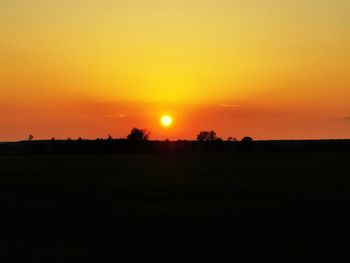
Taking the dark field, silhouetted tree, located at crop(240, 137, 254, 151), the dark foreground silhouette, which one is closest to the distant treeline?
silhouetted tree, located at crop(240, 137, 254, 151)

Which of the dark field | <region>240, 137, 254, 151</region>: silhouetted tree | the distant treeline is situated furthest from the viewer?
<region>240, 137, 254, 151</region>: silhouetted tree

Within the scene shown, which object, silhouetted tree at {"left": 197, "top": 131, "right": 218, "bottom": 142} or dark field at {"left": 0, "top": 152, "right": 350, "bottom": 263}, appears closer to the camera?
dark field at {"left": 0, "top": 152, "right": 350, "bottom": 263}

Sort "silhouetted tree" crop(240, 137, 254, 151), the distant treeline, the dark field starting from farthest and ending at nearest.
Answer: "silhouetted tree" crop(240, 137, 254, 151) → the distant treeline → the dark field

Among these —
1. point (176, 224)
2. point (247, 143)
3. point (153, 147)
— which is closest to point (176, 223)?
point (176, 224)

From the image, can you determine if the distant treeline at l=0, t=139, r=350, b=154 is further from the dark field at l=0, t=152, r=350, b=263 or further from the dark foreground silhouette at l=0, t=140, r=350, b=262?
the dark field at l=0, t=152, r=350, b=263

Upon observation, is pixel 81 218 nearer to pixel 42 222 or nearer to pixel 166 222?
pixel 42 222

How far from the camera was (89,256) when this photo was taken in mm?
13305

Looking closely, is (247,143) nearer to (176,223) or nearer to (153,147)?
(153,147)

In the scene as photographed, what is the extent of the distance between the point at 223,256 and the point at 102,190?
661 inches

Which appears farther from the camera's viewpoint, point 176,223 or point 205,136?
point 205,136

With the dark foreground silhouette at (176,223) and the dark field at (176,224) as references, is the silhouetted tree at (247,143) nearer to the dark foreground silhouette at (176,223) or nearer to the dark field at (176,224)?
the dark foreground silhouette at (176,223)

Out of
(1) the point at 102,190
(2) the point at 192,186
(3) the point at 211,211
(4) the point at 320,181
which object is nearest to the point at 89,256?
(3) the point at 211,211

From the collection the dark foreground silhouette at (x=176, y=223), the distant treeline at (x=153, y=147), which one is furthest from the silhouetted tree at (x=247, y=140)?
the dark foreground silhouette at (x=176, y=223)

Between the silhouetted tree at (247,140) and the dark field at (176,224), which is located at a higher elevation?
the silhouetted tree at (247,140)
